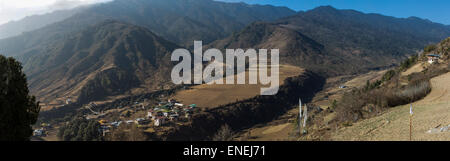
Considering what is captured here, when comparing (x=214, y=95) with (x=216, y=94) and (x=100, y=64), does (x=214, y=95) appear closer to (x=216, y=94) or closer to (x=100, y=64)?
(x=216, y=94)

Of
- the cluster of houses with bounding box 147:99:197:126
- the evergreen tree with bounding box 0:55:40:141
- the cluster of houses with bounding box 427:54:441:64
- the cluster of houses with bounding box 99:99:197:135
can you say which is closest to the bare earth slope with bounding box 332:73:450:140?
the evergreen tree with bounding box 0:55:40:141

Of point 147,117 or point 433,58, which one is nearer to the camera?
point 433,58

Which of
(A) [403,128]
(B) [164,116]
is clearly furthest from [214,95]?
(A) [403,128]

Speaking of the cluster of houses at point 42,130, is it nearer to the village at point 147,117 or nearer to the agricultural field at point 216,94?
the village at point 147,117

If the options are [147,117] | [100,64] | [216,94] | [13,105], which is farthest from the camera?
[100,64]

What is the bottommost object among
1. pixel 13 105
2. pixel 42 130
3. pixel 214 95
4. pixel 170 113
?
pixel 42 130

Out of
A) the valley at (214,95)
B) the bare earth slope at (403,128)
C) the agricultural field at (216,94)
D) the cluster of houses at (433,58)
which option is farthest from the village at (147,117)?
the cluster of houses at (433,58)

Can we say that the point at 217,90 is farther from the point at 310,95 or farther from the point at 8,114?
the point at 8,114

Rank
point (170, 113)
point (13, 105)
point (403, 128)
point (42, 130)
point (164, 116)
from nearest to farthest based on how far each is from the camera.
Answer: point (13, 105)
point (403, 128)
point (164, 116)
point (42, 130)
point (170, 113)

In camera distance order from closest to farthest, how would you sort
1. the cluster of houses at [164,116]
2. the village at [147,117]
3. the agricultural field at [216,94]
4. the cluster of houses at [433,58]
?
the cluster of houses at [433,58], the village at [147,117], the cluster of houses at [164,116], the agricultural field at [216,94]
